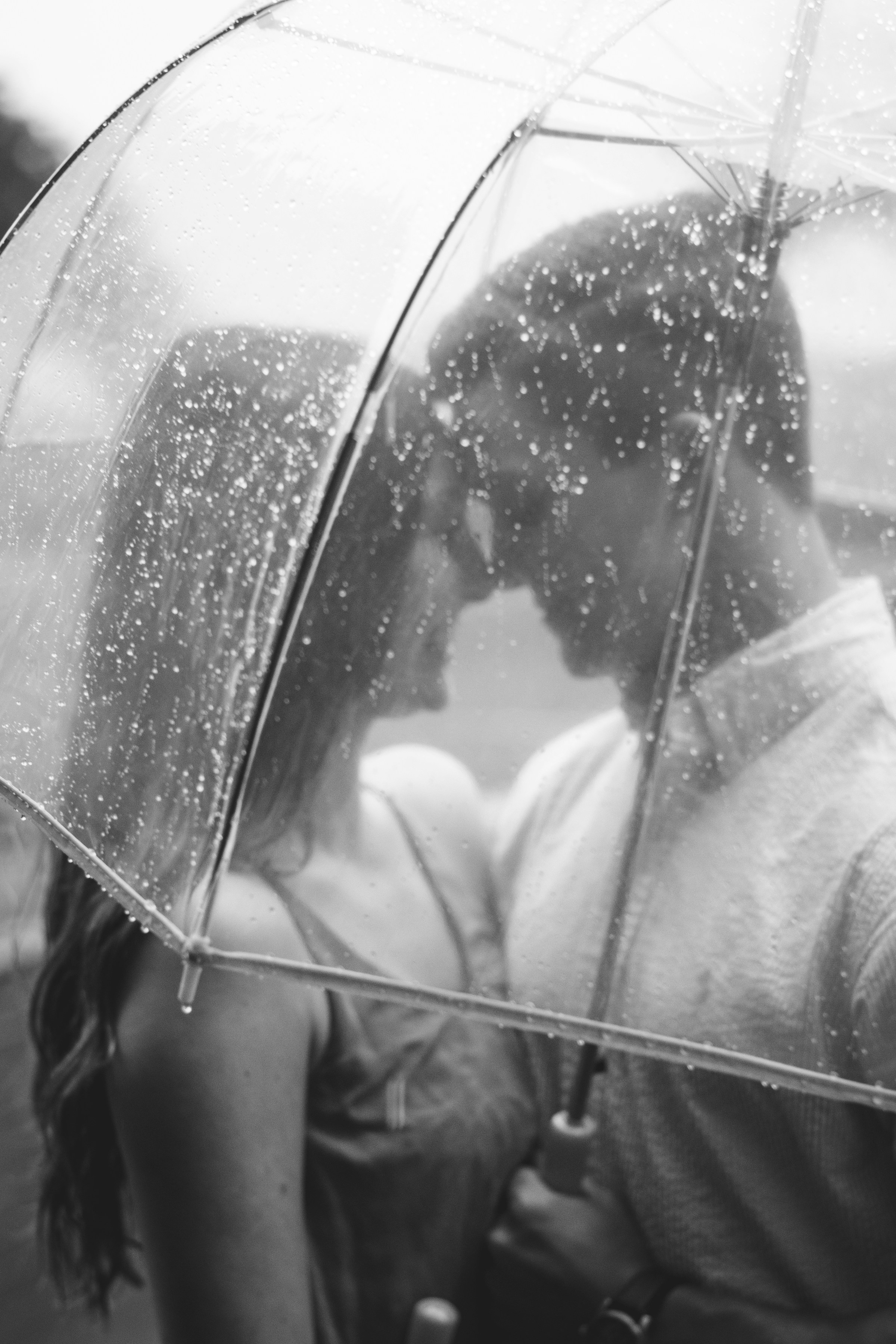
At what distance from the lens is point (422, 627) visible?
4.06 feet

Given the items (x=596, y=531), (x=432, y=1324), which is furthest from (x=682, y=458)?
(x=432, y=1324)

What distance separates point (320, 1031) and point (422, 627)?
695 mm

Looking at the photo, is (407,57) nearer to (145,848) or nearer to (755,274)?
(755,274)

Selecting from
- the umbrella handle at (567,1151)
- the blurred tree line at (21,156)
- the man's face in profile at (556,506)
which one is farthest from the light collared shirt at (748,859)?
Result: the blurred tree line at (21,156)

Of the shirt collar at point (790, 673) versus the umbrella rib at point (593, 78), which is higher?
the umbrella rib at point (593, 78)

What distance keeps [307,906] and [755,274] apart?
0.69 m

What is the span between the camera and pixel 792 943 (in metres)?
1.19

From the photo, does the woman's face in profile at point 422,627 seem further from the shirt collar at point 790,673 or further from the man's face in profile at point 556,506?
the shirt collar at point 790,673

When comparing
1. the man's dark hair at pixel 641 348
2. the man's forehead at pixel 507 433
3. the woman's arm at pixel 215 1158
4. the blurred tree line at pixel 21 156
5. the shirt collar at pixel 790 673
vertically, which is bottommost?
the woman's arm at pixel 215 1158

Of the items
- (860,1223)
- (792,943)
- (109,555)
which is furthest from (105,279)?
(860,1223)

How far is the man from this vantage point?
3.92ft

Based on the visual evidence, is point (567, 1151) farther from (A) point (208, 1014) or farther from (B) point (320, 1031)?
(A) point (208, 1014)

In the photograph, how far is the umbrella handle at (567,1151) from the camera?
1.69 meters

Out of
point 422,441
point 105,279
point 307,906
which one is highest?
point 105,279
